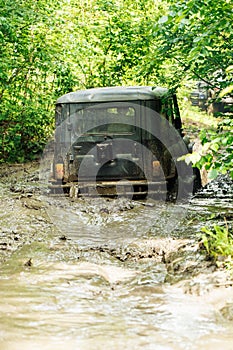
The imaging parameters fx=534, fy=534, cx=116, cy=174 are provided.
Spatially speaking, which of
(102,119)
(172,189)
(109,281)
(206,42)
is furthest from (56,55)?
(109,281)

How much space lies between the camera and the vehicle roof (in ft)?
25.6

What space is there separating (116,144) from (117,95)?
73cm

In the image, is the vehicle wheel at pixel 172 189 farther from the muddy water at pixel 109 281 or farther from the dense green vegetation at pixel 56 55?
the dense green vegetation at pixel 56 55

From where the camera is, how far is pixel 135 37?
11953 mm

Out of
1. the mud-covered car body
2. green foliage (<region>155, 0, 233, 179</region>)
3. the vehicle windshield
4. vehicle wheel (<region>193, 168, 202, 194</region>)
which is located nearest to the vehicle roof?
the mud-covered car body

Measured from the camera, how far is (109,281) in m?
4.39

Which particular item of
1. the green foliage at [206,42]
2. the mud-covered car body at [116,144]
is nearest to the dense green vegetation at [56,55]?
the mud-covered car body at [116,144]

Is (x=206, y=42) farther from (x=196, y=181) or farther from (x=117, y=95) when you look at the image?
(x=196, y=181)

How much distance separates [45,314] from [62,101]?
193 inches

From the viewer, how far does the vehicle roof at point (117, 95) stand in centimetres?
779

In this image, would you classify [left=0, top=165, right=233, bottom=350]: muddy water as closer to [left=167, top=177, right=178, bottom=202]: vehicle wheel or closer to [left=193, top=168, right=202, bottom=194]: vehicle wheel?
[left=167, top=177, right=178, bottom=202]: vehicle wheel

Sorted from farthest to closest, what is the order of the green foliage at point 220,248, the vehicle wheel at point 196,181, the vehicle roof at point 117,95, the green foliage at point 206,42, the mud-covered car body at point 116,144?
the vehicle wheel at point 196,181, the vehicle roof at point 117,95, the mud-covered car body at point 116,144, the green foliage at point 206,42, the green foliage at point 220,248

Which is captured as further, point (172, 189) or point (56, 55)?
point (56, 55)

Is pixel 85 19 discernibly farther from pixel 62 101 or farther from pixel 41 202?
pixel 41 202
